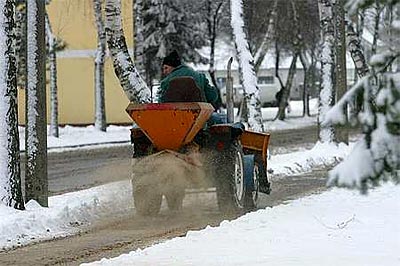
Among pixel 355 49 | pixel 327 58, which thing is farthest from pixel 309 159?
pixel 327 58

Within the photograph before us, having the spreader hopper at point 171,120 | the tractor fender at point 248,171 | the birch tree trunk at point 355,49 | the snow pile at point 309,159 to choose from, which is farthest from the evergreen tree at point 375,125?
the birch tree trunk at point 355,49

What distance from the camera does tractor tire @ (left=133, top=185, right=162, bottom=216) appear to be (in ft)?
44.0

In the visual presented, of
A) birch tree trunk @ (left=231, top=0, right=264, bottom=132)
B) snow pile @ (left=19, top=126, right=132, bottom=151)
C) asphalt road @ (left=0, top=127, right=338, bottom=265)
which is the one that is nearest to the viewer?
asphalt road @ (left=0, top=127, right=338, bottom=265)

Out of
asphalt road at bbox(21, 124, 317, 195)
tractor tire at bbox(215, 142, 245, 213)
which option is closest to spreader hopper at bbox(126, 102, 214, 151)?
tractor tire at bbox(215, 142, 245, 213)

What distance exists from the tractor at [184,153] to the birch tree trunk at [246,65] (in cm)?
806

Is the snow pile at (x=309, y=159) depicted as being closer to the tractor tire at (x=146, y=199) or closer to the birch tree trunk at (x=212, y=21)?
the tractor tire at (x=146, y=199)

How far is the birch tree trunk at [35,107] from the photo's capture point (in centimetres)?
1345

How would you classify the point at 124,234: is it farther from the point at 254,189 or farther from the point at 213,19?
the point at 213,19

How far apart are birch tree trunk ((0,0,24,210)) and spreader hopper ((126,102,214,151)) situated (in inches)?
63.5

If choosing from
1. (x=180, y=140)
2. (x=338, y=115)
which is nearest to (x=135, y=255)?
(x=180, y=140)

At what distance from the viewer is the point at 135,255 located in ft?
29.5

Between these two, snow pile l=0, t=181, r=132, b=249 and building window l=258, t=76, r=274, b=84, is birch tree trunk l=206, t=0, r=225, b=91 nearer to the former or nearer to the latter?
snow pile l=0, t=181, r=132, b=249

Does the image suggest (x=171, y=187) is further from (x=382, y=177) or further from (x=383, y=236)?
(x=382, y=177)

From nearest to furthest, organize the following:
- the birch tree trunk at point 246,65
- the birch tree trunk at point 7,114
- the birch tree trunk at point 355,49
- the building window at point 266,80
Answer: the birch tree trunk at point 7,114
the birch tree trunk at point 246,65
the birch tree trunk at point 355,49
the building window at point 266,80
